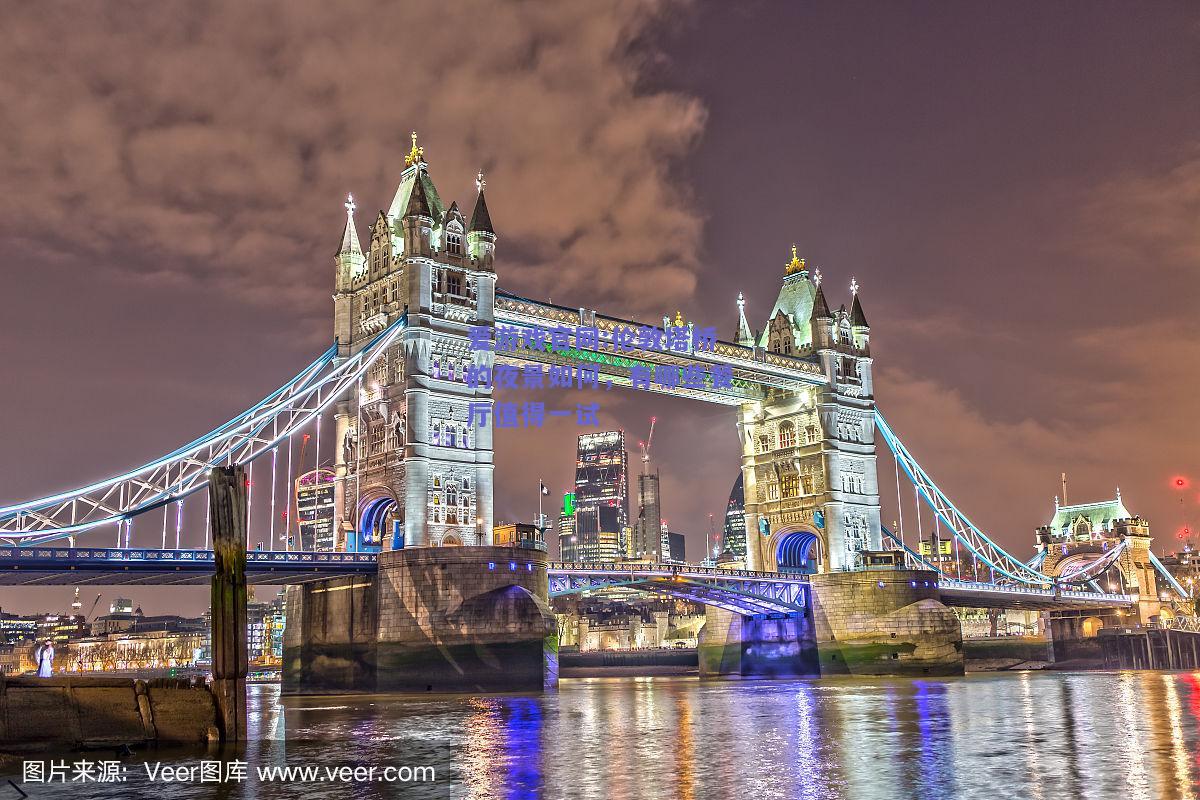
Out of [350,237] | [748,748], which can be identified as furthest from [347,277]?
[748,748]

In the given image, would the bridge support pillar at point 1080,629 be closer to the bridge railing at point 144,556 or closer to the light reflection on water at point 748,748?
the light reflection on water at point 748,748

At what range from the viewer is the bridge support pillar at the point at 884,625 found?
73.0m

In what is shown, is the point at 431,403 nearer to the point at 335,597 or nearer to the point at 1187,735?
the point at 335,597

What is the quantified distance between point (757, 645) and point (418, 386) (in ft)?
118

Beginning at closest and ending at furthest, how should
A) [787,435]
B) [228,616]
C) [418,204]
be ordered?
[228,616] → [418,204] → [787,435]

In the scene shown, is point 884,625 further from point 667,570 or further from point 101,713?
point 101,713

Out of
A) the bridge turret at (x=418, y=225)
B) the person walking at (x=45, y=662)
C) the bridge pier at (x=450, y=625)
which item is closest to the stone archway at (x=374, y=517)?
the bridge pier at (x=450, y=625)

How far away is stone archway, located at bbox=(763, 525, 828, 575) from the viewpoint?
82.2 metres

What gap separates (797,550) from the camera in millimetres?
87688

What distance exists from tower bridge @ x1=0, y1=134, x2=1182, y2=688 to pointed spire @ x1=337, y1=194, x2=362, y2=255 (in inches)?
5.2

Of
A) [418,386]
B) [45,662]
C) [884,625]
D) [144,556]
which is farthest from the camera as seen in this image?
[884,625]

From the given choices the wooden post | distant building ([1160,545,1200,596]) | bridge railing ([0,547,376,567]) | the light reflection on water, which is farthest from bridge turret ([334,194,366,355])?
distant building ([1160,545,1200,596])

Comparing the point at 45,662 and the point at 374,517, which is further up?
the point at 374,517

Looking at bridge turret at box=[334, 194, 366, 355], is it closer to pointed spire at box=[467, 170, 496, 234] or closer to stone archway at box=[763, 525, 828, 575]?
pointed spire at box=[467, 170, 496, 234]
